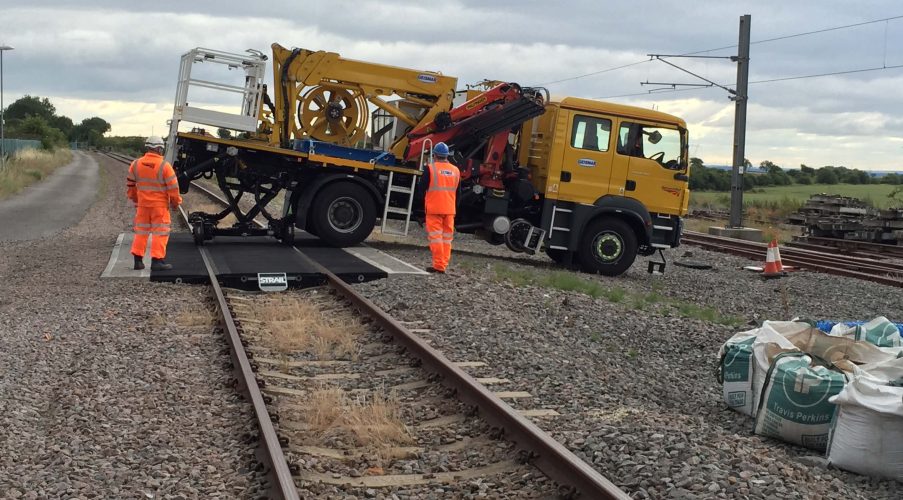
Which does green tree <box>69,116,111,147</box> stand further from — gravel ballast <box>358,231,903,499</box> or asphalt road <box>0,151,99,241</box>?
gravel ballast <box>358,231,903,499</box>

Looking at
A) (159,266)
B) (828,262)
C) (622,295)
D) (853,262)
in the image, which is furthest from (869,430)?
(853,262)

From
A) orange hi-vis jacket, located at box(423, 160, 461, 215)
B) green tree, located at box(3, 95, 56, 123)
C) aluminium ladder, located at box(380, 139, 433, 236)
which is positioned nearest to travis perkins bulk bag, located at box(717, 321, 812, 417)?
orange hi-vis jacket, located at box(423, 160, 461, 215)

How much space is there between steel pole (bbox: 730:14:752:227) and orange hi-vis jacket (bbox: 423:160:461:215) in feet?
57.1

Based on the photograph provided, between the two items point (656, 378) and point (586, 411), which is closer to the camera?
point (586, 411)

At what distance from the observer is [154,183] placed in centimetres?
1182

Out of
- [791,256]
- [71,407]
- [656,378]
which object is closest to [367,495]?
[71,407]

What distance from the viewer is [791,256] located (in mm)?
20594

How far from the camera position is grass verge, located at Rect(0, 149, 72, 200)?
35156 millimetres

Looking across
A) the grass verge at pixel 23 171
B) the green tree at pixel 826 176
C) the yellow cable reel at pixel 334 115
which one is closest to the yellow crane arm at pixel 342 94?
the yellow cable reel at pixel 334 115

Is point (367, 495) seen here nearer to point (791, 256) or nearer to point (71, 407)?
point (71, 407)

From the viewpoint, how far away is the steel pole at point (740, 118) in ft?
93.0

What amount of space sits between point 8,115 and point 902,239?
528ft

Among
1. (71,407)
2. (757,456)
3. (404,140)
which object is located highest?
(404,140)

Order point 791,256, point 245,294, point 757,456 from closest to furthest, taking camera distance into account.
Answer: point 757,456 → point 245,294 → point 791,256
